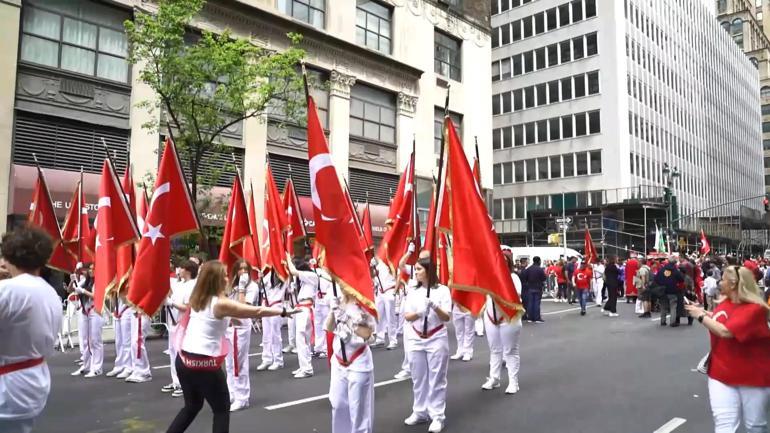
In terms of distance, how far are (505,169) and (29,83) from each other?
4561 centimetres

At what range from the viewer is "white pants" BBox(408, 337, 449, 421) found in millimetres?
6504

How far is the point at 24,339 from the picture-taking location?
136 inches

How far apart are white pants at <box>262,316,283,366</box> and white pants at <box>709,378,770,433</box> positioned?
286 inches

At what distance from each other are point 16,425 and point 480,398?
5805mm

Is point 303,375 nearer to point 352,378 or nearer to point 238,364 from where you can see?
point 238,364

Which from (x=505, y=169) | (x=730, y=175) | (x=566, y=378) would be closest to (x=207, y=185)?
(x=566, y=378)

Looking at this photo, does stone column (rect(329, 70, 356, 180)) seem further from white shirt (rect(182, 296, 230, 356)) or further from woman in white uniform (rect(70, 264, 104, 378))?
white shirt (rect(182, 296, 230, 356))

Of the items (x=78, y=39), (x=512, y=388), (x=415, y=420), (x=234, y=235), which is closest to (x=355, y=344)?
(x=415, y=420)

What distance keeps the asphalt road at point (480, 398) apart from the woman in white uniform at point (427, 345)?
250mm

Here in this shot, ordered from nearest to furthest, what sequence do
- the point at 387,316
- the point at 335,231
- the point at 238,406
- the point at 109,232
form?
the point at 335,231
the point at 238,406
the point at 109,232
the point at 387,316

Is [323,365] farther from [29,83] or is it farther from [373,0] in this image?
[373,0]

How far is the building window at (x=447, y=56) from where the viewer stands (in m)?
31.2

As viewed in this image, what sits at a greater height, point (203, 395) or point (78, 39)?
point (78, 39)

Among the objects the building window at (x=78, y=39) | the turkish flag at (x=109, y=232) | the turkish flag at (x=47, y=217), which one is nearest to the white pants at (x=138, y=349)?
the turkish flag at (x=109, y=232)
